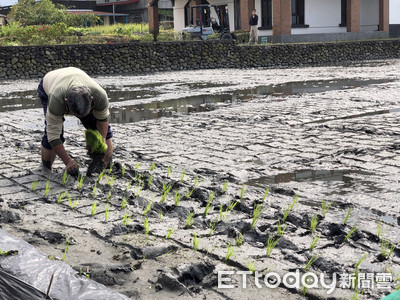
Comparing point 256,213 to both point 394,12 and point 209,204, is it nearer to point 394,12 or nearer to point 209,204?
point 209,204

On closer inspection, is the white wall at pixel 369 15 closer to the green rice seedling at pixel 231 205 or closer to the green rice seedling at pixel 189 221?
the green rice seedling at pixel 231 205

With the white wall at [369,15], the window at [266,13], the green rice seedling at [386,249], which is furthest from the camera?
the white wall at [369,15]

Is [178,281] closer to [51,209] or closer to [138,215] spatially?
[138,215]

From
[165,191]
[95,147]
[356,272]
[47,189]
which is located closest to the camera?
[356,272]

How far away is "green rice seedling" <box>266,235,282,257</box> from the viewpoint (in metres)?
3.47

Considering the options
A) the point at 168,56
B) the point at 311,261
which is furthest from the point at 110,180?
the point at 168,56

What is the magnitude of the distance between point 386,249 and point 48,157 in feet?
11.6

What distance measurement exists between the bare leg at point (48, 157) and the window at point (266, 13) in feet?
96.6

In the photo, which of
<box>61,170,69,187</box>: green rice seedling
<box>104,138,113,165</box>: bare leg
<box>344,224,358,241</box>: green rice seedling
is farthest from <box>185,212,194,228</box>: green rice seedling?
<box>104,138,113,165</box>: bare leg

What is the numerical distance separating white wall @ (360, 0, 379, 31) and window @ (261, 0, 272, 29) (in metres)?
6.83

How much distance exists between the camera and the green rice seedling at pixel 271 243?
347 centimetres

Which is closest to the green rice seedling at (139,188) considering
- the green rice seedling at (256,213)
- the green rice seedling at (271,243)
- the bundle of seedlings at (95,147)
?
the bundle of seedlings at (95,147)

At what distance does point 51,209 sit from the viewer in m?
4.54

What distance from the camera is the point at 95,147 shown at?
527 centimetres
